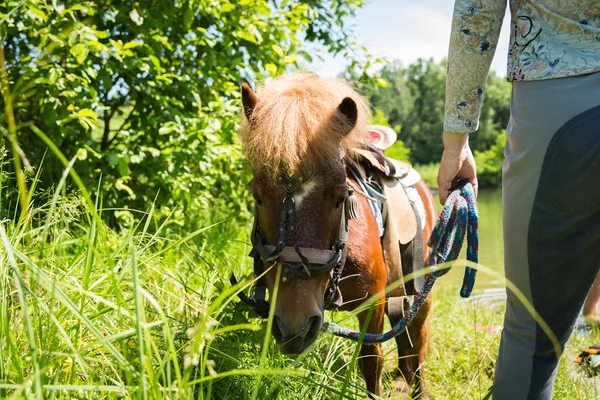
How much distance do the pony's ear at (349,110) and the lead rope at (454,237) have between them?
0.55 metres

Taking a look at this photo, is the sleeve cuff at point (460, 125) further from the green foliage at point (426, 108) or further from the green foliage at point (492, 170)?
the green foliage at point (426, 108)

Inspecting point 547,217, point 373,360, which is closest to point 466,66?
point 547,217

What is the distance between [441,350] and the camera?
4246 mm

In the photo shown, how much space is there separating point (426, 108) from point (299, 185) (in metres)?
80.9

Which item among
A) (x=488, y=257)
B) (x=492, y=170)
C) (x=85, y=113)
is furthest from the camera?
(x=492, y=170)

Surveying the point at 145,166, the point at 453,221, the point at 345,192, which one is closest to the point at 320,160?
the point at 345,192

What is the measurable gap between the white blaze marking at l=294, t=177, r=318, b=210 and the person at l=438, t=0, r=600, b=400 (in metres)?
0.77

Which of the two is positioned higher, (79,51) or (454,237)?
(79,51)

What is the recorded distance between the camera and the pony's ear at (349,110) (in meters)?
2.35

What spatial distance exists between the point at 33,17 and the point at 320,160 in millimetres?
2700

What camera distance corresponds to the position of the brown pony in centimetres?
205

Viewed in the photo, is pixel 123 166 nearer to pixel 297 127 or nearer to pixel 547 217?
pixel 297 127

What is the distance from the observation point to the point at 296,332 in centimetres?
199

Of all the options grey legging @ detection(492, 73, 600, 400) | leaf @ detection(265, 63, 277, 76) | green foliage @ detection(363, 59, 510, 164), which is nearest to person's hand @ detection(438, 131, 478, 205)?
grey legging @ detection(492, 73, 600, 400)
